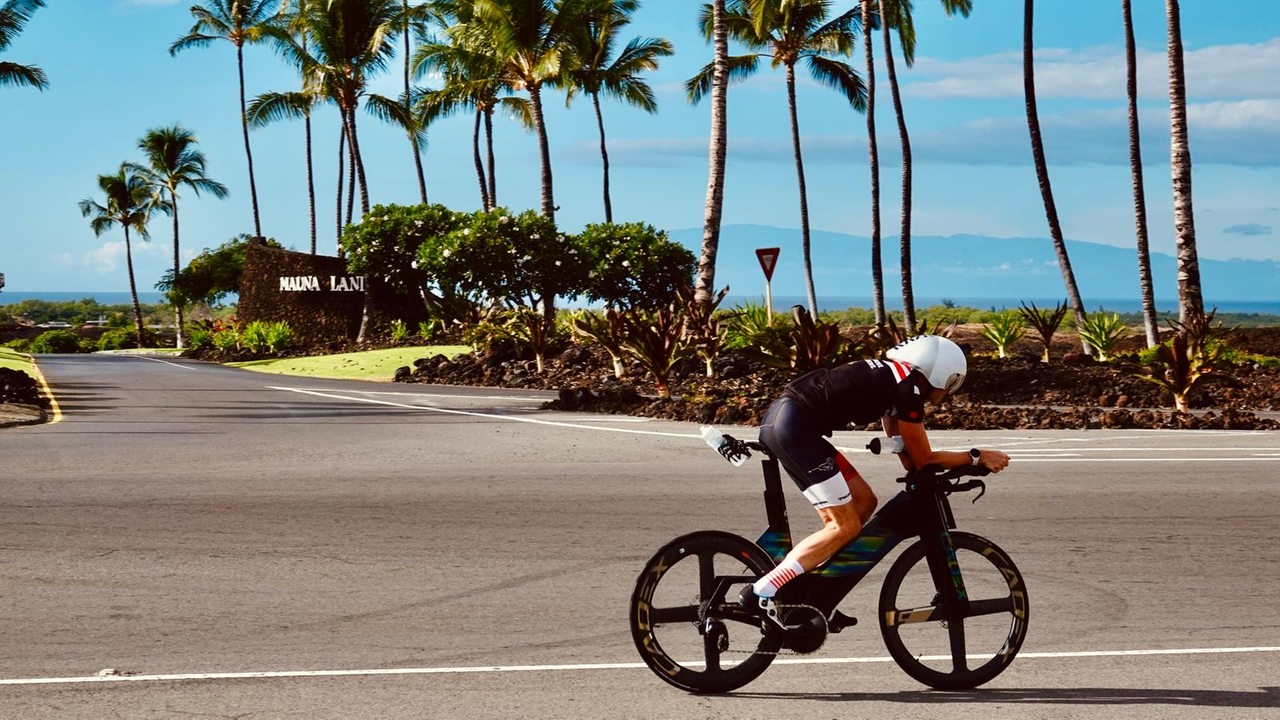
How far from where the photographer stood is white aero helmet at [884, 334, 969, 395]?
541cm

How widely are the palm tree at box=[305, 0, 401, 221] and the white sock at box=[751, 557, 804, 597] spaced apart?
4798cm

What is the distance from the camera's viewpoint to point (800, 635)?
5621 millimetres

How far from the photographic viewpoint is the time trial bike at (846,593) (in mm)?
5613

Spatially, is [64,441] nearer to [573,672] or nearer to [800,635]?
[573,672]

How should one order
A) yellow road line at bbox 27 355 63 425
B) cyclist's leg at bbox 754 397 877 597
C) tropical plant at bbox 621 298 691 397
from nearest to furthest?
cyclist's leg at bbox 754 397 877 597, yellow road line at bbox 27 355 63 425, tropical plant at bbox 621 298 691 397

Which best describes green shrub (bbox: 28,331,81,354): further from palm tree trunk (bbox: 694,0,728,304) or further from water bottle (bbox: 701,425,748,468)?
water bottle (bbox: 701,425,748,468)

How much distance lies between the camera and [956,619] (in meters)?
5.85

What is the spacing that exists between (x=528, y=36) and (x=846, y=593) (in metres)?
38.8

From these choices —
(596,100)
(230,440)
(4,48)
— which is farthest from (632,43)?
(230,440)

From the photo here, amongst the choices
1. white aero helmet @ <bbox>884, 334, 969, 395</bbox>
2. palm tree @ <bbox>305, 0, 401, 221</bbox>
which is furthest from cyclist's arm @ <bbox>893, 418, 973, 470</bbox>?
palm tree @ <bbox>305, 0, 401, 221</bbox>

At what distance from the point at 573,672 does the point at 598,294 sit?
3577 cm

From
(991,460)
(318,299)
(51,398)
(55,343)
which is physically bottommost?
(55,343)

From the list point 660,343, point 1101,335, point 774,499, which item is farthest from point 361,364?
point 774,499

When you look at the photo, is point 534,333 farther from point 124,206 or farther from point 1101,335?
point 124,206
